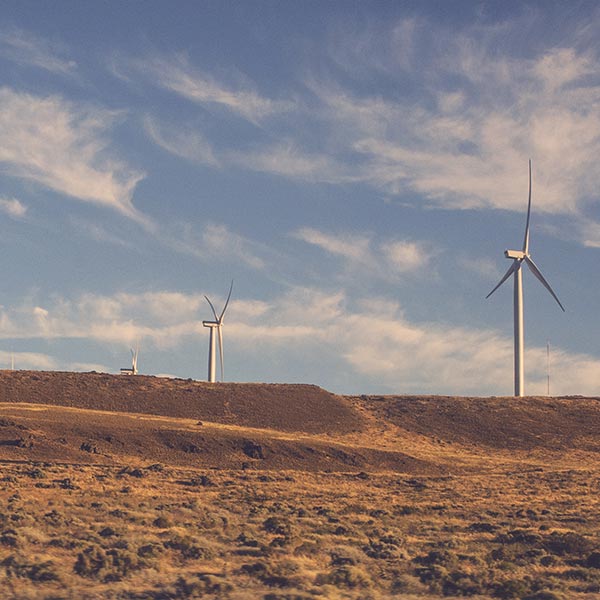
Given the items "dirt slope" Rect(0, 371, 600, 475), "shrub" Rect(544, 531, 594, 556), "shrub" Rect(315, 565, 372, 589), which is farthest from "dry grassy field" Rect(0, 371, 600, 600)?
"dirt slope" Rect(0, 371, 600, 475)

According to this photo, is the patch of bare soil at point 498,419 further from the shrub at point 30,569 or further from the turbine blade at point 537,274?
the shrub at point 30,569

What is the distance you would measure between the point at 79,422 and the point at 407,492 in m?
31.6

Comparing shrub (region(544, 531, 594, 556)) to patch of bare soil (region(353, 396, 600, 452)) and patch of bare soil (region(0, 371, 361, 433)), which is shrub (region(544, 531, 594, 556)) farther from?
patch of bare soil (region(353, 396, 600, 452))

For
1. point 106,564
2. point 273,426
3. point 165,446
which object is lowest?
point 106,564

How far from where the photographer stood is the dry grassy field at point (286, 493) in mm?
31578

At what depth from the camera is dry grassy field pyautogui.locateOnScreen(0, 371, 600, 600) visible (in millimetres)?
31578

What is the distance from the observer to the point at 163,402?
9619 centimetres

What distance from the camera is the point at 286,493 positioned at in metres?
57.6

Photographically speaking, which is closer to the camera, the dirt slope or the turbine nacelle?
the dirt slope

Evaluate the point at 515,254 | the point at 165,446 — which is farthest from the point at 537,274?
the point at 165,446

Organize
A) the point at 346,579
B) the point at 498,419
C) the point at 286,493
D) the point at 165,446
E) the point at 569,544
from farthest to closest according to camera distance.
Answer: the point at 498,419 → the point at 165,446 → the point at 286,493 → the point at 569,544 → the point at 346,579

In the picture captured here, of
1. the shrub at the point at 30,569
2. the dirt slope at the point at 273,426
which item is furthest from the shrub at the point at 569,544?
the dirt slope at the point at 273,426

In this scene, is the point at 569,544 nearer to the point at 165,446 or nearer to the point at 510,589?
the point at 510,589

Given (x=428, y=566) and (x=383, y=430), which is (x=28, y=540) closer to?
(x=428, y=566)
